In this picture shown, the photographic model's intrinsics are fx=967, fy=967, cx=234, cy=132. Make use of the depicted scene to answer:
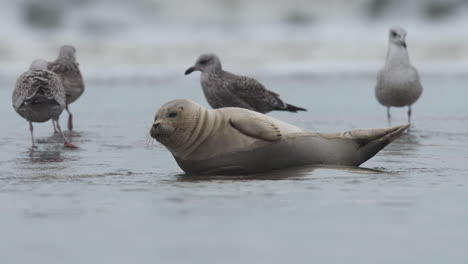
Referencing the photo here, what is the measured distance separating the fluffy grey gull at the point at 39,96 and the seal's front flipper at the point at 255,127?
8.91ft

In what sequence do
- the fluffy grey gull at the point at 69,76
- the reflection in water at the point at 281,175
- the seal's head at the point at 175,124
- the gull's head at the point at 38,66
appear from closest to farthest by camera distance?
1. the reflection in water at the point at 281,175
2. the seal's head at the point at 175,124
3. the gull's head at the point at 38,66
4. the fluffy grey gull at the point at 69,76

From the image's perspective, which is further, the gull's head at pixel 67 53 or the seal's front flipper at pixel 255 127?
the gull's head at pixel 67 53

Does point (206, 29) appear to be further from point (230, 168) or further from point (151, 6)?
point (230, 168)

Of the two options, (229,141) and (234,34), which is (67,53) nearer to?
(229,141)

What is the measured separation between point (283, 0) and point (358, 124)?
18775mm

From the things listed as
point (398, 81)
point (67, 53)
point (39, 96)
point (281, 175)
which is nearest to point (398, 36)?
point (398, 81)

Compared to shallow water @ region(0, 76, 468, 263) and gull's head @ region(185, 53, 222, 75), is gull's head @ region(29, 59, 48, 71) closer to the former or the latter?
shallow water @ region(0, 76, 468, 263)

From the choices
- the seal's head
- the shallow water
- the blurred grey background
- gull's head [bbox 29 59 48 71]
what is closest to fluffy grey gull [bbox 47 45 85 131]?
gull's head [bbox 29 59 48 71]

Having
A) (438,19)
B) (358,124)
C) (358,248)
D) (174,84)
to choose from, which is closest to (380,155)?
(358,124)

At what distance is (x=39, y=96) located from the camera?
28.7 feet

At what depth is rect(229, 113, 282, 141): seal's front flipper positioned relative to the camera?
246 inches

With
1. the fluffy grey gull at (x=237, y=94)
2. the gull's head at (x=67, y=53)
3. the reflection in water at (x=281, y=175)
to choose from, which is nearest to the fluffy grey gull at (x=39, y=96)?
the gull's head at (x=67, y=53)

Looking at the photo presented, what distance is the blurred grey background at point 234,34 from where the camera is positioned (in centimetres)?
2159

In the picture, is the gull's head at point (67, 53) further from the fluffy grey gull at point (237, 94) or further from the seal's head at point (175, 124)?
the seal's head at point (175, 124)
